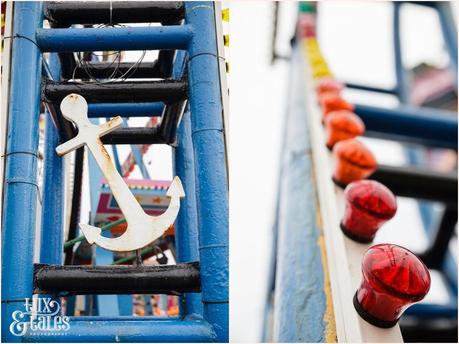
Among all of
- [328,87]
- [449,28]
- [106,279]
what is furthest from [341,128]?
[449,28]

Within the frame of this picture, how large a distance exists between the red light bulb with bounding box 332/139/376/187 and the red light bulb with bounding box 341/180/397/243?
0.16 m

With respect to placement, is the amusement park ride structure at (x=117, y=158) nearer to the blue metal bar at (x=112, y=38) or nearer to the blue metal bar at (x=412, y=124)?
the blue metal bar at (x=112, y=38)

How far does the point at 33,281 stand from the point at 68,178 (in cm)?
45

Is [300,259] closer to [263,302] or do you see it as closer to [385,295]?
[385,295]

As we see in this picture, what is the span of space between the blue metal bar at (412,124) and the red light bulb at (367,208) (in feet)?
2.52

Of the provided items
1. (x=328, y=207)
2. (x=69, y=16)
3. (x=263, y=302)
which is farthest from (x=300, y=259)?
(x=263, y=302)

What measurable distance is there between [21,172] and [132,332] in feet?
0.99

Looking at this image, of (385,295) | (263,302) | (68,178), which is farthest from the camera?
(263,302)

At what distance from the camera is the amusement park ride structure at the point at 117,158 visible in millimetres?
771

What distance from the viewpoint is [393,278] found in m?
0.59

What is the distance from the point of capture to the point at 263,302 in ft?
6.97

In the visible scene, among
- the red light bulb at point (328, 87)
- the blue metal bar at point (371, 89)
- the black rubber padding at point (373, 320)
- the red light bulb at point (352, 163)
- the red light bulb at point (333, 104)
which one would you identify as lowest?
the black rubber padding at point (373, 320)

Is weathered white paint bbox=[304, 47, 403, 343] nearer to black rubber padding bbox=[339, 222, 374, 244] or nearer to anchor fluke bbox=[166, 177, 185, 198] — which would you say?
black rubber padding bbox=[339, 222, 374, 244]

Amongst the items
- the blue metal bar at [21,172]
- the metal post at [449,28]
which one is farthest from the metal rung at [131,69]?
the metal post at [449,28]
